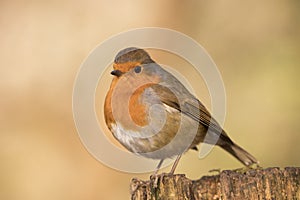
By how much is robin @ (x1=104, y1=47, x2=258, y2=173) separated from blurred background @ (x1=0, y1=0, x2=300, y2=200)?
7.19 feet

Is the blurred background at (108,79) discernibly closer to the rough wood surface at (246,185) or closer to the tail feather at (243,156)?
the tail feather at (243,156)

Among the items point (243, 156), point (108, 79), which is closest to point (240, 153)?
point (243, 156)

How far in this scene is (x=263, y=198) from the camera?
379cm

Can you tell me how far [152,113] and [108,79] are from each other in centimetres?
287

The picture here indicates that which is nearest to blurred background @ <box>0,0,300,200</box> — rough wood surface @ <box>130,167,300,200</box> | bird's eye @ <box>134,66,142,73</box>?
bird's eye @ <box>134,66,142,73</box>

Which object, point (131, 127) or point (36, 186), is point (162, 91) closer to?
point (131, 127)

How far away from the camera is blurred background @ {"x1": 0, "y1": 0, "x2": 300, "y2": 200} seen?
7574mm

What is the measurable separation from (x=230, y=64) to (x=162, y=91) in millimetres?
3199

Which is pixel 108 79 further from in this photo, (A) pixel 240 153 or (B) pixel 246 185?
(B) pixel 246 185

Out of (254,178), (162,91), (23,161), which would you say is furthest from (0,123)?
Result: (254,178)

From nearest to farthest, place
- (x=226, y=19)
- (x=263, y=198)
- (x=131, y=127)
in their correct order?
(x=263, y=198) < (x=131, y=127) < (x=226, y=19)

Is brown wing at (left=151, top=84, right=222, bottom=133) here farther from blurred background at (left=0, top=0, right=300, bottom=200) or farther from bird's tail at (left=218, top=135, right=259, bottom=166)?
blurred background at (left=0, top=0, right=300, bottom=200)

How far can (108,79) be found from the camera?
761cm

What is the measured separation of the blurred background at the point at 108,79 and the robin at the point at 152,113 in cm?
219
